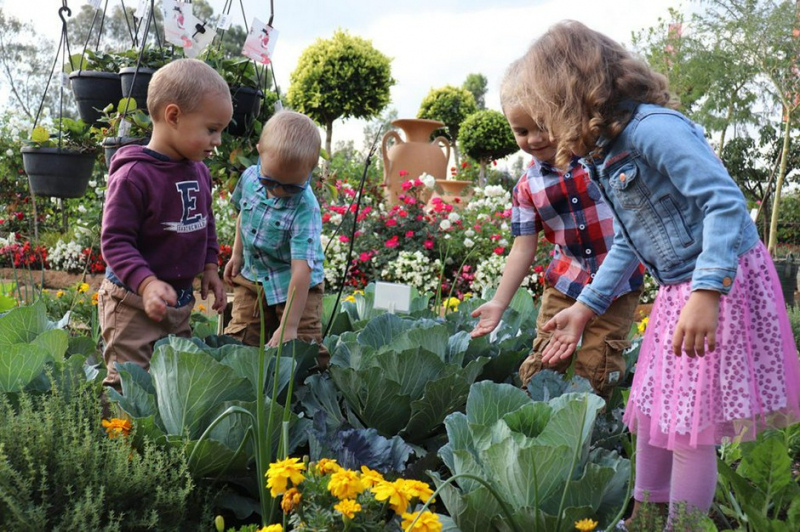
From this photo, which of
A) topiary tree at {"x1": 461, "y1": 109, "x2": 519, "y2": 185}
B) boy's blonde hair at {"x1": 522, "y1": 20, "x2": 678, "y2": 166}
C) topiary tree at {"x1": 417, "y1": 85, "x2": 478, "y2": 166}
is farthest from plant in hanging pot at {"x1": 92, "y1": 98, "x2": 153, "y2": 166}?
topiary tree at {"x1": 417, "y1": 85, "x2": 478, "y2": 166}

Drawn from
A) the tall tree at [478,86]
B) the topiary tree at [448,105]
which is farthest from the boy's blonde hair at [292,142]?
the tall tree at [478,86]

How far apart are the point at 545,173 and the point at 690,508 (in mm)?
1027

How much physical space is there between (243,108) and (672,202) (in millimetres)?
1524

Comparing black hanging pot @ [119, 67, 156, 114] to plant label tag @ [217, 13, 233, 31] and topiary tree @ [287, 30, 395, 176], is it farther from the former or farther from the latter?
topiary tree @ [287, 30, 395, 176]

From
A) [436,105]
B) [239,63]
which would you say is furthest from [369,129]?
[239,63]

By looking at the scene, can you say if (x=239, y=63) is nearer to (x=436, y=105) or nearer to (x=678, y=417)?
(x=678, y=417)

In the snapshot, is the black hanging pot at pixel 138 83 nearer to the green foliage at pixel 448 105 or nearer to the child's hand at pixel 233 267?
the child's hand at pixel 233 267

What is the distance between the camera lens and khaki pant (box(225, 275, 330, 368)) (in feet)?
7.82

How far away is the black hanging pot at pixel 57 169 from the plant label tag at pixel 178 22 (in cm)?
82

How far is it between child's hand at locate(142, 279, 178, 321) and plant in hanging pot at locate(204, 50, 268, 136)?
82cm

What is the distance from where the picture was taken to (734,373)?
53.2 inches

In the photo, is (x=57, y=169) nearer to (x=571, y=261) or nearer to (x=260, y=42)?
(x=260, y=42)

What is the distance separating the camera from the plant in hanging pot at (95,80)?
2.40 m

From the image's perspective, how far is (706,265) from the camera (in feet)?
4.02
